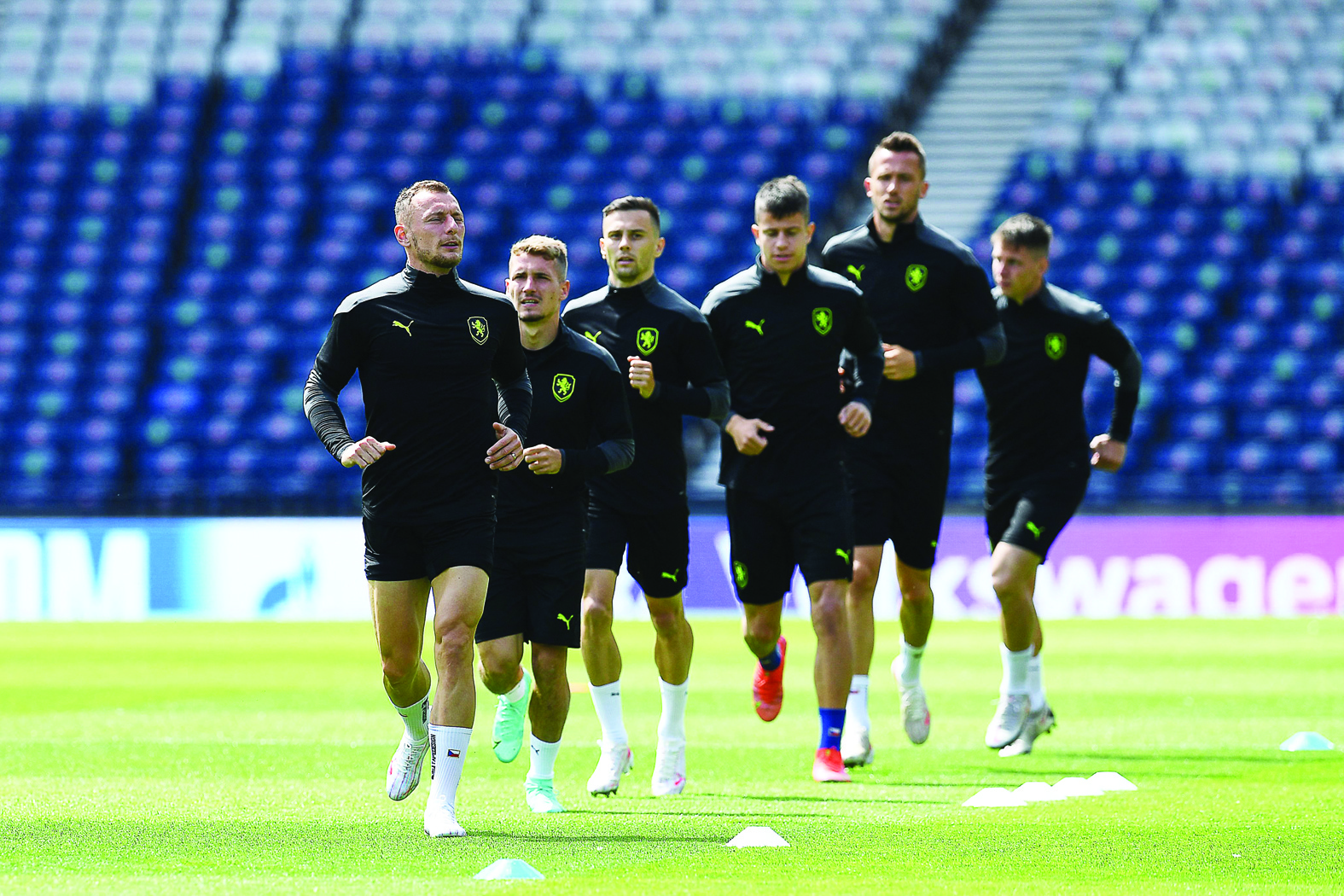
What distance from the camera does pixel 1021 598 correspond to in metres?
9.63

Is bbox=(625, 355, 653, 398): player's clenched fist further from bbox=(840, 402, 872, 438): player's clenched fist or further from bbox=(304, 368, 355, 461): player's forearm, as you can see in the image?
bbox=(304, 368, 355, 461): player's forearm

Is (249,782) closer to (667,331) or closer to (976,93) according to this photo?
(667,331)

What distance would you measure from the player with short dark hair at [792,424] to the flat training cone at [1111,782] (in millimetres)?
1057

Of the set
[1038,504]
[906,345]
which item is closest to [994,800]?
[1038,504]

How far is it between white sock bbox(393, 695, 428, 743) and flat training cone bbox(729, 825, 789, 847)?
1.40 meters

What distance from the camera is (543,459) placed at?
278 inches

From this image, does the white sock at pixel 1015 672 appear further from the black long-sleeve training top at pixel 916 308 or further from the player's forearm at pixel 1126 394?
the player's forearm at pixel 1126 394

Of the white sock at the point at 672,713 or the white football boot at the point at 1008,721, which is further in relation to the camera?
the white football boot at the point at 1008,721

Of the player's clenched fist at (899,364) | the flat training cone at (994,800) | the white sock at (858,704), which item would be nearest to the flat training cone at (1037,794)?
the flat training cone at (994,800)

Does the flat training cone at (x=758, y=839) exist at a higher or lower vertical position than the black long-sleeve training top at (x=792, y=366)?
lower

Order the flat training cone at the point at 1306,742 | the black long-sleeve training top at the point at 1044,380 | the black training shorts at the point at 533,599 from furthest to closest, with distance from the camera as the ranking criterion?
1. the black long-sleeve training top at the point at 1044,380
2. the flat training cone at the point at 1306,742
3. the black training shorts at the point at 533,599

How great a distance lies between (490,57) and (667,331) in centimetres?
1983

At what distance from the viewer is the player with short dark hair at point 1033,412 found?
9.69m

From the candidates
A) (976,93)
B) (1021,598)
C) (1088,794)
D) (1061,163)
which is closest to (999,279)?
(1021,598)
